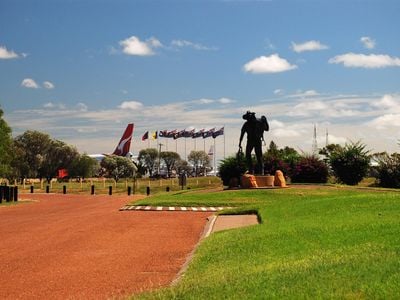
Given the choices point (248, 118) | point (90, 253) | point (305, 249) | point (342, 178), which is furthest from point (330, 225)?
point (342, 178)

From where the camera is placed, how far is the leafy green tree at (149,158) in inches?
5000

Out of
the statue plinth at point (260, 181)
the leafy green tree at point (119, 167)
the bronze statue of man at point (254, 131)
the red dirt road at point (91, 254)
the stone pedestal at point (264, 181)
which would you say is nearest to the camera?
the red dirt road at point (91, 254)

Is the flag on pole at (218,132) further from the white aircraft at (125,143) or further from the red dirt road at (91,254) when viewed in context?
the red dirt road at (91,254)

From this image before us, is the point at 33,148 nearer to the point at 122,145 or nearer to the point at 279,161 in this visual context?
the point at 122,145

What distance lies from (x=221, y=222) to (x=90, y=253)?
23.4ft

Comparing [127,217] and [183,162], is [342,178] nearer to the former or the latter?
[127,217]

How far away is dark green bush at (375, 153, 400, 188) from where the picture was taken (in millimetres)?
42688

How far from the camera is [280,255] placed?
10.1m

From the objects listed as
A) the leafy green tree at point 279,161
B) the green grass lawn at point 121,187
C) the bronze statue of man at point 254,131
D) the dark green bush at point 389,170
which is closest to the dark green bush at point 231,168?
the leafy green tree at point 279,161

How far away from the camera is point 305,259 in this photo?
9.11 meters

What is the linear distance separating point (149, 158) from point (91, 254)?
115 meters

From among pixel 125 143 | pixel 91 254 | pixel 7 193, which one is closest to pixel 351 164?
pixel 7 193

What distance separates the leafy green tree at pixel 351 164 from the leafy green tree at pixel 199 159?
286 feet

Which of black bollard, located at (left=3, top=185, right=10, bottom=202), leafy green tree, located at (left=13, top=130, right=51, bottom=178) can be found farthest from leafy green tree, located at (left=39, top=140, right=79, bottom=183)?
black bollard, located at (left=3, top=185, right=10, bottom=202)
